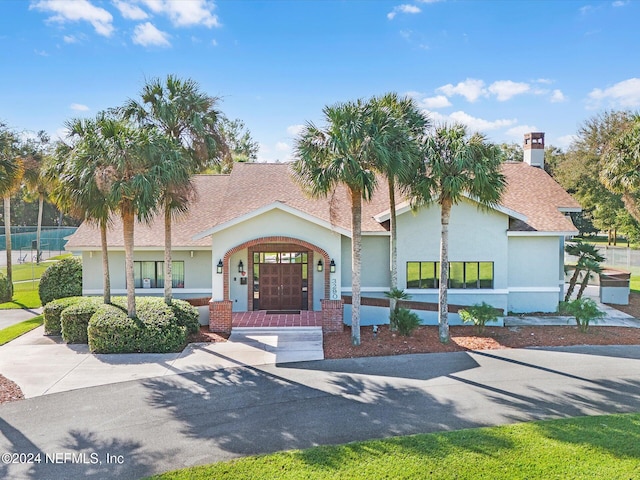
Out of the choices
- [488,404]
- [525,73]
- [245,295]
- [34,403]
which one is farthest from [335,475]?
[525,73]

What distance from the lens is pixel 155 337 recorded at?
1336 centimetres

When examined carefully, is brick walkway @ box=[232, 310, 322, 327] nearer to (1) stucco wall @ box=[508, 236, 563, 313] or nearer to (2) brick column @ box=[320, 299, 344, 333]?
(2) brick column @ box=[320, 299, 344, 333]

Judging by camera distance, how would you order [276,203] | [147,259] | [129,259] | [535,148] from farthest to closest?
[535,148]
[147,259]
[276,203]
[129,259]

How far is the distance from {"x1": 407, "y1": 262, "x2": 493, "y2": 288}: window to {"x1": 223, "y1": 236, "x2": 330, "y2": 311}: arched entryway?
4.26 metres

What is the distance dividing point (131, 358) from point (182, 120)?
26.2ft

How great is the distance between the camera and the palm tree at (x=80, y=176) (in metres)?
12.9

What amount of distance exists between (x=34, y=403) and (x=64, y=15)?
494 inches

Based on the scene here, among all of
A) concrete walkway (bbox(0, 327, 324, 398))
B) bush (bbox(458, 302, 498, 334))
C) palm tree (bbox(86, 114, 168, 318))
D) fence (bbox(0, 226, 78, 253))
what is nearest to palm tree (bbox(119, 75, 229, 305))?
palm tree (bbox(86, 114, 168, 318))

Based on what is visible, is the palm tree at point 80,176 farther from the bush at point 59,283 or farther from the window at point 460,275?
the window at point 460,275

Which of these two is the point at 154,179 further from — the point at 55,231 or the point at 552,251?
the point at 55,231

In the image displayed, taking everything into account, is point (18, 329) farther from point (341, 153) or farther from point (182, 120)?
point (341, 153)

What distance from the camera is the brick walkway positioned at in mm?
15781

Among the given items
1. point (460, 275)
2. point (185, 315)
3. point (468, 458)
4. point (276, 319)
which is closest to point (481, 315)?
point (460, 275)

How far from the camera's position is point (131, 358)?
41.9ft
